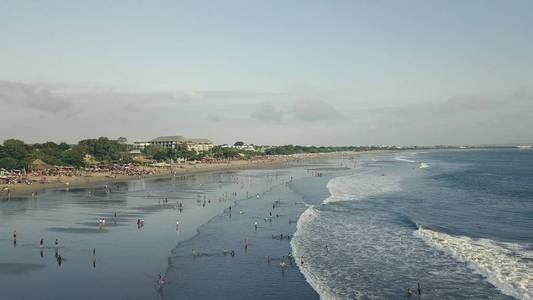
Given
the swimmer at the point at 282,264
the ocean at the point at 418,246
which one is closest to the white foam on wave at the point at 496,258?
the ocean at the point at 418,246

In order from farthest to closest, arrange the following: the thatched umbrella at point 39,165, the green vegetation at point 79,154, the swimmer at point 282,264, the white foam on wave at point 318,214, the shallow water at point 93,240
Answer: the thatched umbrella at point 39,165, the green vegetation at point 79,154, the swimmer at point 282,264, the white foam on wave at point 318,214, the shallow water at point 93,240

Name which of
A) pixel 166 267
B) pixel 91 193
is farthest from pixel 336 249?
pixel 91 193

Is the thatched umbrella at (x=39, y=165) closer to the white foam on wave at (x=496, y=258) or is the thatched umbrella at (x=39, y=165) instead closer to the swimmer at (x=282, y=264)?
the swimmer at (x=282, y=264)

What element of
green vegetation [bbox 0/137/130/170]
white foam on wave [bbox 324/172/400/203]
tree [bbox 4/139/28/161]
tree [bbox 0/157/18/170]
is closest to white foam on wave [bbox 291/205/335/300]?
white foam on wave [bbox 324/172/400/203]

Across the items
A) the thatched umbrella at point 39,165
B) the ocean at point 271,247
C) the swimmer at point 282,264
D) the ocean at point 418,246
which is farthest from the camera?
the thatched umbrella at point 39,165

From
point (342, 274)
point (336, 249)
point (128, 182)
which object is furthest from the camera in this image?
point (128, 182)

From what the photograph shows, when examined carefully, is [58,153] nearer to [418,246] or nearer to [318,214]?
[318,214]

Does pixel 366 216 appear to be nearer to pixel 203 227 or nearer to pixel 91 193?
pixel 203 227
